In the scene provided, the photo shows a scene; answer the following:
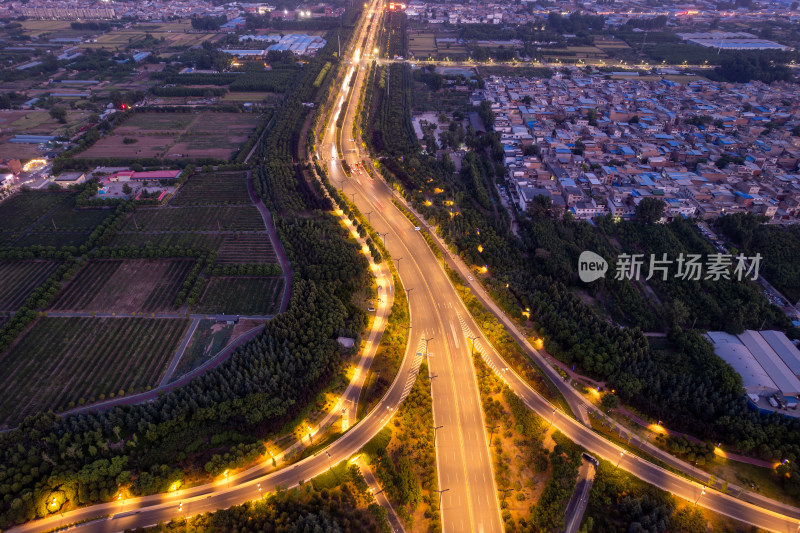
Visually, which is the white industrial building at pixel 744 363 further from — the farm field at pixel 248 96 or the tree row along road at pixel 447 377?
the farm field at pixel 248 96

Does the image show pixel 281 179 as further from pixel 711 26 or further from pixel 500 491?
pixel 711 26

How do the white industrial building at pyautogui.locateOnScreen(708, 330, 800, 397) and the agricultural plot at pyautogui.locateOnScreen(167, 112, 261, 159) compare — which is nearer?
the white industrial building at pyautogui.locateOnScreen(708, 330, 800, 397)

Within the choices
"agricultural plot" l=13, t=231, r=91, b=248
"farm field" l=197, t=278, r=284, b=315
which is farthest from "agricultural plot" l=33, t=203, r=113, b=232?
"farm field" l=197, t=278, r=284, b=315

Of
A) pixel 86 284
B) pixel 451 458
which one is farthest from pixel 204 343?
pixel 451 458

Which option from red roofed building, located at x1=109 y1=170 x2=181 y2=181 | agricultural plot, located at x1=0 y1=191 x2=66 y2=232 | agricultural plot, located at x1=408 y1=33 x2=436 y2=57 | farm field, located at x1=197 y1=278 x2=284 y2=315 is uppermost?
agricultural plot, located at x1=408 y1=33 x2=436 y2=57

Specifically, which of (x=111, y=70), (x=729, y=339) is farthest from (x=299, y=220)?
(x=111, y=70)

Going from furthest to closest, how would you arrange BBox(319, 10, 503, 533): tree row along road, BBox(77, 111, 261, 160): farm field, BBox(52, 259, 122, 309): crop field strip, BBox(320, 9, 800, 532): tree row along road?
BBox(77, 111, 261, 160): farm field < BBox(52, 259, 122, 309): crop field strip < BBox(319, 10, 503, 533): tree row along road < BBox(320, 9, 800, 532): tree row along road

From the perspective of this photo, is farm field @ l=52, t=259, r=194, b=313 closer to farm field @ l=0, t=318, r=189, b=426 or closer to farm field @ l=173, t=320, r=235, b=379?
farm field @ l=0, t=318, r=189, b=426
